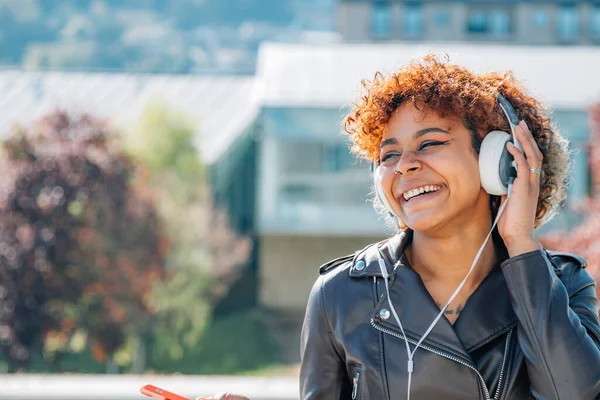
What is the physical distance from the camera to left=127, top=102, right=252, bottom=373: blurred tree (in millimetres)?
21156

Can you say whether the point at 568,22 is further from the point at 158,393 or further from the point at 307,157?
the point at 158,393

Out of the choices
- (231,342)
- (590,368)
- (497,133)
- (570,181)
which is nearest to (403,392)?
(590,368)

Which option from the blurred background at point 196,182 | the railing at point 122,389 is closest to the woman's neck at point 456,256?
the blurred background at point 196,182

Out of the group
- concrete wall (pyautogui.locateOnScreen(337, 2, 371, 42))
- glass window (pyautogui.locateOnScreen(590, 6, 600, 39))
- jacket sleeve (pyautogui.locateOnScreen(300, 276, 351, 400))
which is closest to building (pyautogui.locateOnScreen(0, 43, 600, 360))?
concrete wall (pyautogui.locateOnScreen(337, 2, 371, 42))

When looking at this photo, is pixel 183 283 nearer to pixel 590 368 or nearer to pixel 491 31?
pixel 590 368

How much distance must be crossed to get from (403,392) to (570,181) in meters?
0.98

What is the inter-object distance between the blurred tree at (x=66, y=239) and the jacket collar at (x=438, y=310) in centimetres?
1420

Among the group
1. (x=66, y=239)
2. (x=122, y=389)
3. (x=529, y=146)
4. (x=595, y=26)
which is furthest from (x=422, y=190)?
(x=595, y=26)

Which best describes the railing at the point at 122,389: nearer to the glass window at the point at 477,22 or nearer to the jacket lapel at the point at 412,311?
the jacket lapel at the point at 412,311

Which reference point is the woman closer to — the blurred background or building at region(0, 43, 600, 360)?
the blurred background

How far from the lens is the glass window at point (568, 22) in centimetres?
5309

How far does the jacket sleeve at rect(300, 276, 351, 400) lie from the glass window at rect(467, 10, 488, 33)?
5185 centimetres

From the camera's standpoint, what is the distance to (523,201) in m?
2.55

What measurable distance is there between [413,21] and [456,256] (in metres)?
51.9
